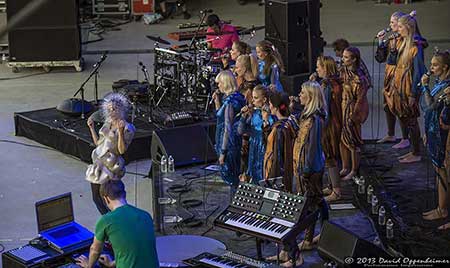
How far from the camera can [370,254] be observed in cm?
654

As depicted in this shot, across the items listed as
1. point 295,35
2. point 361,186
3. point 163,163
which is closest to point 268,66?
point 163,163

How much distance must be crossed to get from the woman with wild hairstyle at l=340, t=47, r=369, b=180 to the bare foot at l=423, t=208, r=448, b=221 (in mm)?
1413

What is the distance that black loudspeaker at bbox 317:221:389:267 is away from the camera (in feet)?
21.5

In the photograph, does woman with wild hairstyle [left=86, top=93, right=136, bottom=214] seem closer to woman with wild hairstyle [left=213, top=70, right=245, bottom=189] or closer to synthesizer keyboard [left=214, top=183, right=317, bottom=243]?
woman with wild hairstyle [left=213, top=70, right=245, bottom=189]

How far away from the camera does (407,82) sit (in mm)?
11273

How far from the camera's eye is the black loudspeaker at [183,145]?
10.7 metres

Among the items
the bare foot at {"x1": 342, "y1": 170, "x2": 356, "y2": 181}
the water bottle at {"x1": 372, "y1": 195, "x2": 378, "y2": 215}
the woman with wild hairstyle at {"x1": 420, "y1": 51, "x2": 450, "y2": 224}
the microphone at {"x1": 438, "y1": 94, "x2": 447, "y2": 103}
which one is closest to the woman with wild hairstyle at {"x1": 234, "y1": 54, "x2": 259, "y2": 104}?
the bare foot at {"x1": 342, "y1": 170, "x2": 356, "y2": 181}

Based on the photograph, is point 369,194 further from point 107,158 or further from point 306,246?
point 107,158

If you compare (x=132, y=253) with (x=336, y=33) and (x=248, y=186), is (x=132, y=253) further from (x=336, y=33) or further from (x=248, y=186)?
(x=336, y=33)

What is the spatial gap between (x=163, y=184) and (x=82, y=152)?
2.04 metres

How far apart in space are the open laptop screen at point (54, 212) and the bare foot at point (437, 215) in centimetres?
371

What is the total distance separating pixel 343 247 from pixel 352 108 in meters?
4.22

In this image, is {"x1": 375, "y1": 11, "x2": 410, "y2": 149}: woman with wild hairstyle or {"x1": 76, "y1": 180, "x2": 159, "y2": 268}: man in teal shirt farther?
{"x1": 375, "y1": 11, "x2": 410, "y2": 149}: woman with wild hairstyle

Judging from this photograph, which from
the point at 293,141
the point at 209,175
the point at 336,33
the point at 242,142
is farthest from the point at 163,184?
the point at 336,33
